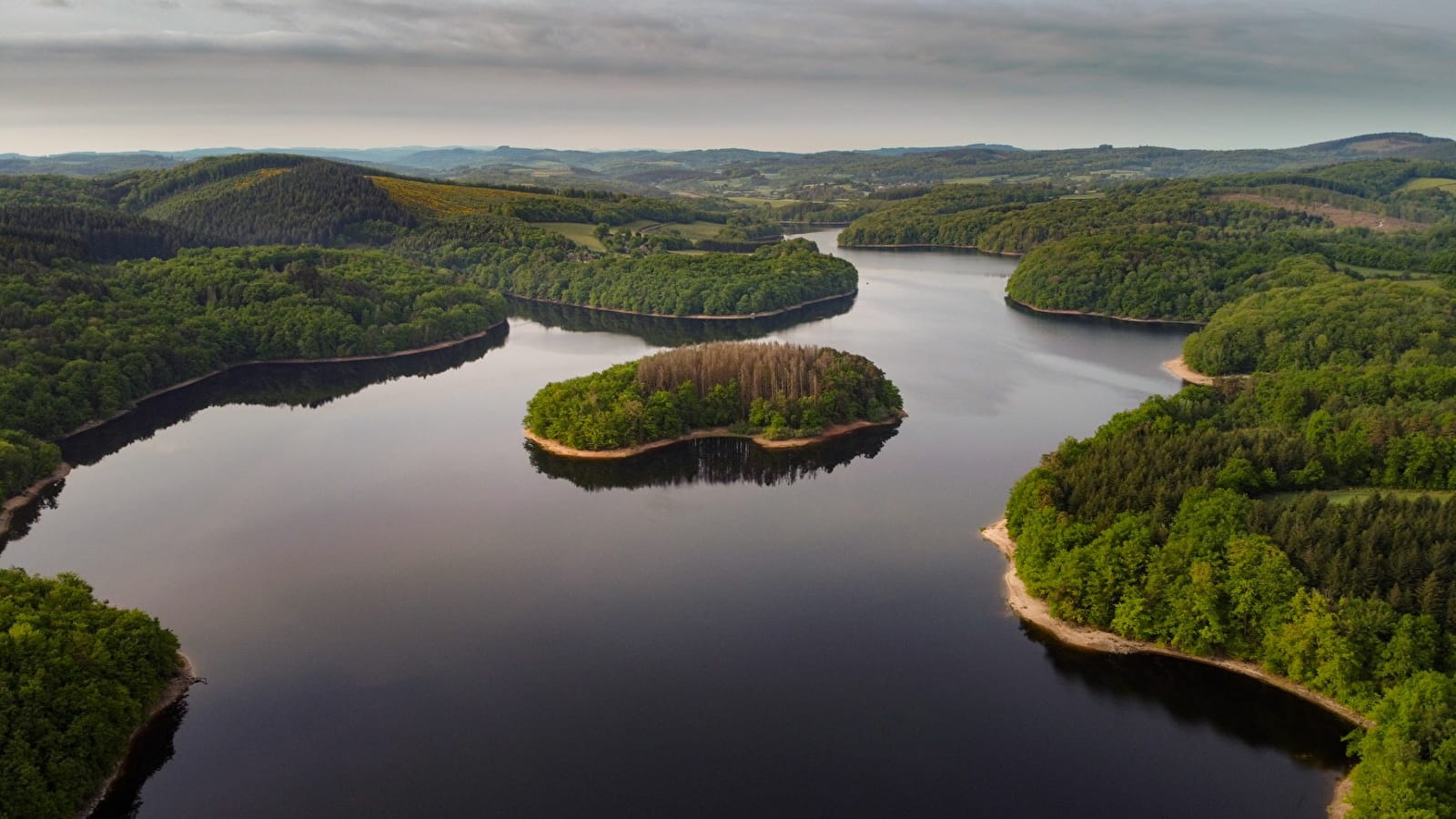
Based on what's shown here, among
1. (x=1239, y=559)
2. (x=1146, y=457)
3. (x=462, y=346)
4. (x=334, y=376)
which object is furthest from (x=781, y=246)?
(x=1239, y=559)

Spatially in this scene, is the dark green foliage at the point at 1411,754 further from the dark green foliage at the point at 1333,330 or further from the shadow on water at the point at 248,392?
the shadow on water at the point at 248,392

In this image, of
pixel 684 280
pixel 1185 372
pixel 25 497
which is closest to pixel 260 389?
pixel 25 497

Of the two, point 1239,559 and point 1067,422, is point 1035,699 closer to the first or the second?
point 1239,559

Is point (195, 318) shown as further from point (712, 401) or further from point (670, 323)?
point (712, 401)

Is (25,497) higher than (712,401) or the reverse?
the reverse

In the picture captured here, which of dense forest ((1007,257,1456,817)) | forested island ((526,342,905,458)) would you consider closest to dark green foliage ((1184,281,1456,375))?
dense forest ((1007,257,1456,817))

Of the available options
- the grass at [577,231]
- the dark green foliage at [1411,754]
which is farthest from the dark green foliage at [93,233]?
the dark green foliage at [1411,754]
